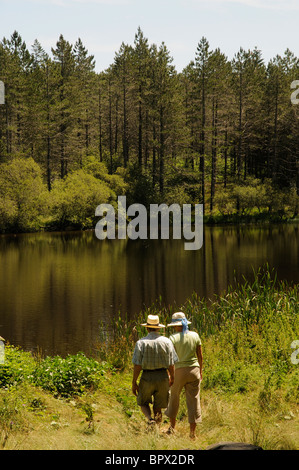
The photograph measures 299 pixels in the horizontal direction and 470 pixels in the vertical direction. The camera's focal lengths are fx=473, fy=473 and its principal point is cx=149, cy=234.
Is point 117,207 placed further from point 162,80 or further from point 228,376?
point 228,376

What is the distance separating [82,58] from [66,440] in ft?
259

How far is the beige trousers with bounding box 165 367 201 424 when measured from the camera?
25.9 ft

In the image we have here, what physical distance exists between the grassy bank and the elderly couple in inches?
17.6

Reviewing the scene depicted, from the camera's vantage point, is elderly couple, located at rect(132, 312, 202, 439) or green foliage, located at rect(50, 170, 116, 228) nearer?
elderly couple, located at rect(132, 312, 202, 439)

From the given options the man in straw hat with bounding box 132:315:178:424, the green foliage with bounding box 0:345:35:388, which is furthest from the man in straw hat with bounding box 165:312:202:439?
the green foliage with bounding box 0:345:35:388

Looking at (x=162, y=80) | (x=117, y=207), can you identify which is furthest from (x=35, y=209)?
(x=162, y=80)

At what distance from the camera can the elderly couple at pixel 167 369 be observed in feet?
24.9

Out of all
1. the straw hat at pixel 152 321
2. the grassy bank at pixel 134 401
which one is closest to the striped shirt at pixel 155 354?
the straw hat at pixel 152 321

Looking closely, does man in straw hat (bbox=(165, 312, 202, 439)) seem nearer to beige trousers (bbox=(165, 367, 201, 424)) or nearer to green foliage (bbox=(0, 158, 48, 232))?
beige trousers (bbox=(165, 367, 201, 424))

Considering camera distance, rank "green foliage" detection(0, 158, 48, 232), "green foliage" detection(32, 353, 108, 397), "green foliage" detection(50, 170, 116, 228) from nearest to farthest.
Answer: "green foliage" detection(32, 353, 108, 397) → "green foliage" detection(0, 158, 48, 232) → "green foliage" detection(50, 170, 116, 228)

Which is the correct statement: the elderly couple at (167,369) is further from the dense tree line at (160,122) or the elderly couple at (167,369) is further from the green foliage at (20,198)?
the dense tree line at (160,122)

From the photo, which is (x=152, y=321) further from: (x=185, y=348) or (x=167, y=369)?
(x=167, y=369)

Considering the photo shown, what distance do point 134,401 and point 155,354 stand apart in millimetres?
2763
